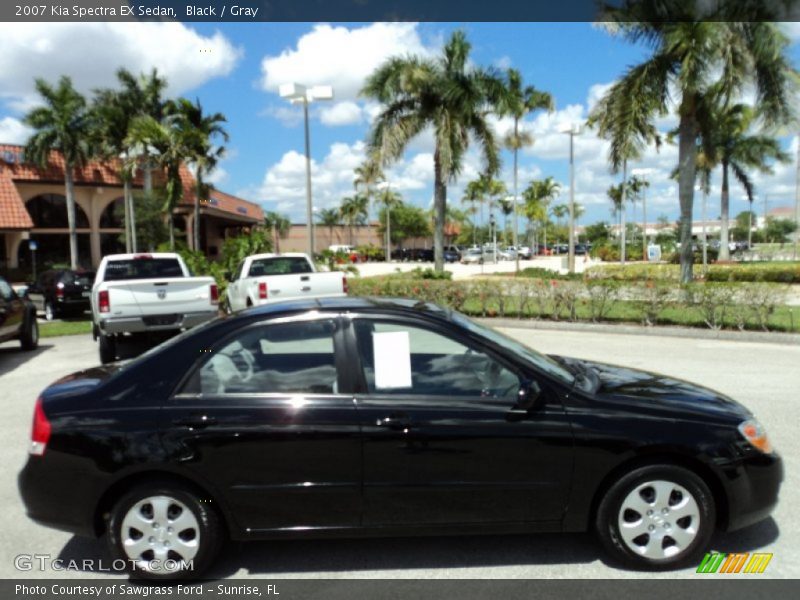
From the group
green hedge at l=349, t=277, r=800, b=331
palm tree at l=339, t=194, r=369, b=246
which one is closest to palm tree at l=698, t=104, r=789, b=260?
green hedge at l=349, t=277, r=800, b=331

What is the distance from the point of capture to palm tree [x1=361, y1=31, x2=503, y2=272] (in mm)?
23094

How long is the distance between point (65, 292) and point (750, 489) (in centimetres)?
1823

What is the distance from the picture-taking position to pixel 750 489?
11.8ft

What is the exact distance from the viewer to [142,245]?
4094 centimetres

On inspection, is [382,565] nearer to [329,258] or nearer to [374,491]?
[374,491]

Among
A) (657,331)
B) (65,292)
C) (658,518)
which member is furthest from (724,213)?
(658,518)

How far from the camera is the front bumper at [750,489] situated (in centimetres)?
357

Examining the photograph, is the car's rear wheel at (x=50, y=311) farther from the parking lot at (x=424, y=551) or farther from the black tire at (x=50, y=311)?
the parking lot at (x=424, y=551)

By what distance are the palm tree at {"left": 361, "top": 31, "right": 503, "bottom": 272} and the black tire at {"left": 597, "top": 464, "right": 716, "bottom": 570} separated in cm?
2045

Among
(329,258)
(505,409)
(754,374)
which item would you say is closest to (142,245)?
(329,258)

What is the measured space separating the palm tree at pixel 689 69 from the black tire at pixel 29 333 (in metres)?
15.6

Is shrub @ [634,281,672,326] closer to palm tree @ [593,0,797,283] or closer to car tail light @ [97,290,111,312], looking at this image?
palm tree @ [593,0,797,283]

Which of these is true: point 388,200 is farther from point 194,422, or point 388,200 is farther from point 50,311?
point 194,422

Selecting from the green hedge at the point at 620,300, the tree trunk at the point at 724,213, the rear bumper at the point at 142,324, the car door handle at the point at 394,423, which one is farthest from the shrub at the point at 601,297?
the tree trunk at the point at 724,213
